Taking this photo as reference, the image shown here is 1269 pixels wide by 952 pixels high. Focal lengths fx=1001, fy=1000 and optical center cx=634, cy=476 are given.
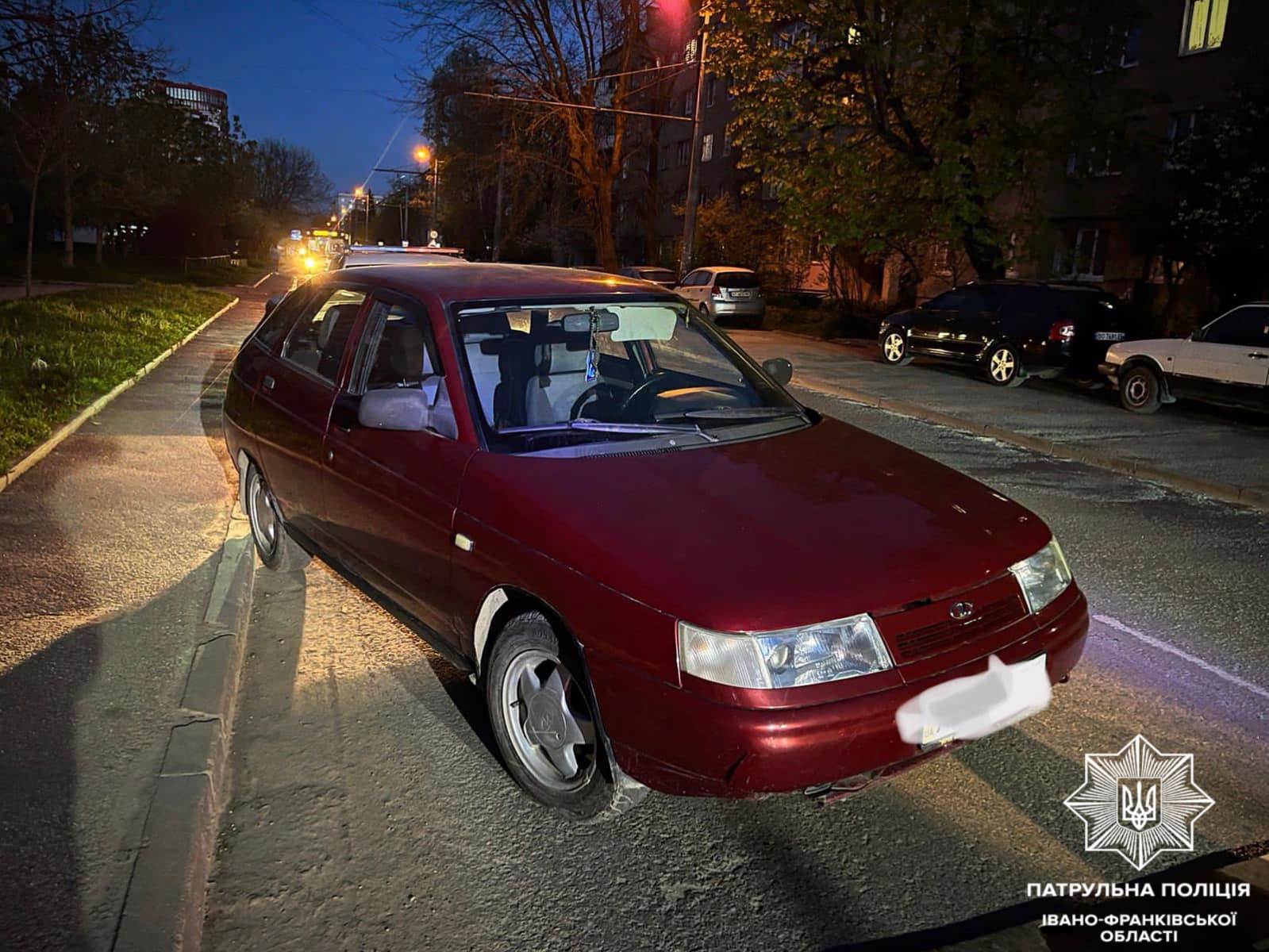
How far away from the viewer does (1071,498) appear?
8227 mm

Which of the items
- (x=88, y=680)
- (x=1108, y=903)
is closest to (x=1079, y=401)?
(x=1108, y=903)

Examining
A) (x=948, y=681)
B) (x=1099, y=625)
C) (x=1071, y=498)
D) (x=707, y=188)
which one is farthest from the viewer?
(x=707, y=188)

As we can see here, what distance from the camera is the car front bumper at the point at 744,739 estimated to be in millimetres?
2664

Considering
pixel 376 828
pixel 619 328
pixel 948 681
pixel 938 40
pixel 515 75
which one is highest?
pixel 515 75

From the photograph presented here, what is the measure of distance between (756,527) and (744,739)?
2.20ft

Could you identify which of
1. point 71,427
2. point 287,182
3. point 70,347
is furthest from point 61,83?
point 287,182

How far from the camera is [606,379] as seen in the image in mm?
4266

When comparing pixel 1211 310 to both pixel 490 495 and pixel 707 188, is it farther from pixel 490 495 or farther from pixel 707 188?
pixel 707 188

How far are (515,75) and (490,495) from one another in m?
34.5

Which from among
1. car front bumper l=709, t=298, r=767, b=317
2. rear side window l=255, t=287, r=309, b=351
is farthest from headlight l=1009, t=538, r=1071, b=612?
car front bumper l=709, t=298, r=767, b=317

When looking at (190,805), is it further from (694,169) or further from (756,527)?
(694,169)

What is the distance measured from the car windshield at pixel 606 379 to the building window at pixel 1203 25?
22.3m
